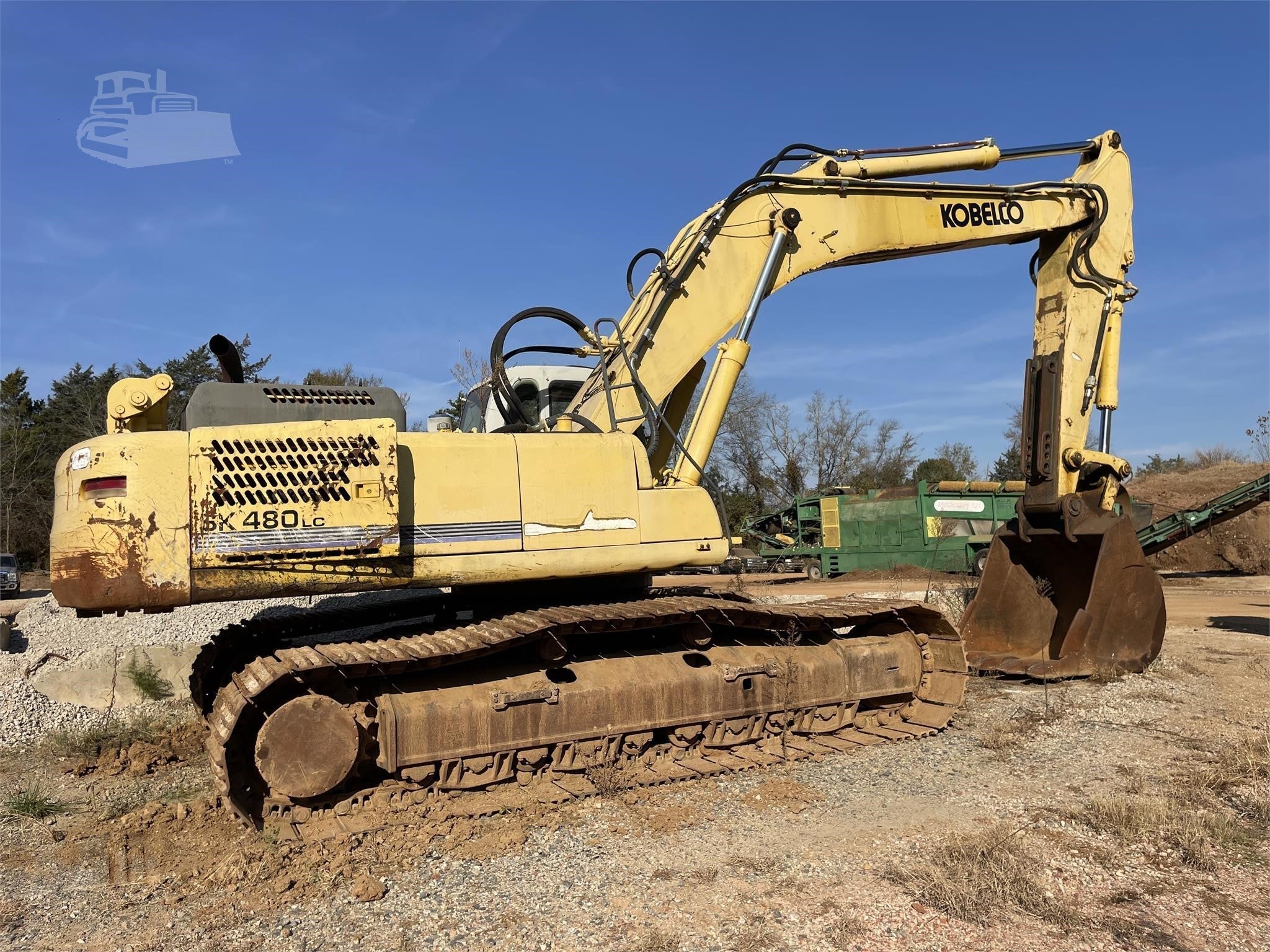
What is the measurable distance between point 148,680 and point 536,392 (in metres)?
4.57

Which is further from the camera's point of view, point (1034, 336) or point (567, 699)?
point (1034, 336)

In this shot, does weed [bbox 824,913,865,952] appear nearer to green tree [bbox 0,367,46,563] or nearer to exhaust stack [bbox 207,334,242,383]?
exhaust stack [bbox 207,334,242,383]

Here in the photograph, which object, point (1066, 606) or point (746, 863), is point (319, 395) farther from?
point (1066, 606)

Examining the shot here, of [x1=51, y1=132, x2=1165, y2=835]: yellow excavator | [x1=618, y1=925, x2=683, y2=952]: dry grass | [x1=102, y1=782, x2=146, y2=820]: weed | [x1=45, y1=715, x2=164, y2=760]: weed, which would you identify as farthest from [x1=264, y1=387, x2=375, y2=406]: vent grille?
[x1=618, y1=925, x2=683, y2=952]: dry grass

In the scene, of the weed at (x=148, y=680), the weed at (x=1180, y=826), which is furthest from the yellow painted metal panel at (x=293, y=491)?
the weed at (x=148, y=680)

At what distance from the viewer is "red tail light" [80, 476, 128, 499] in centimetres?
467

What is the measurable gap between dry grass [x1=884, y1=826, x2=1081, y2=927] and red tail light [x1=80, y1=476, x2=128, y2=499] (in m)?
4.21

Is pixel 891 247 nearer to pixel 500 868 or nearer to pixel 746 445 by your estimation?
pixel 500 868

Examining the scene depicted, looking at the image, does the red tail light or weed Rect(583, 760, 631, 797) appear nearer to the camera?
the red tail light

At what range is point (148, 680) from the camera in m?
8.25

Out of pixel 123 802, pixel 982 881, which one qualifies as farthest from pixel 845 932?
pixel 123 802

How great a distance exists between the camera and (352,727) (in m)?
4.89

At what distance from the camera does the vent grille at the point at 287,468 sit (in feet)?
15.9

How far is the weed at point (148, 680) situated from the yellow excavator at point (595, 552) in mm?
1876
